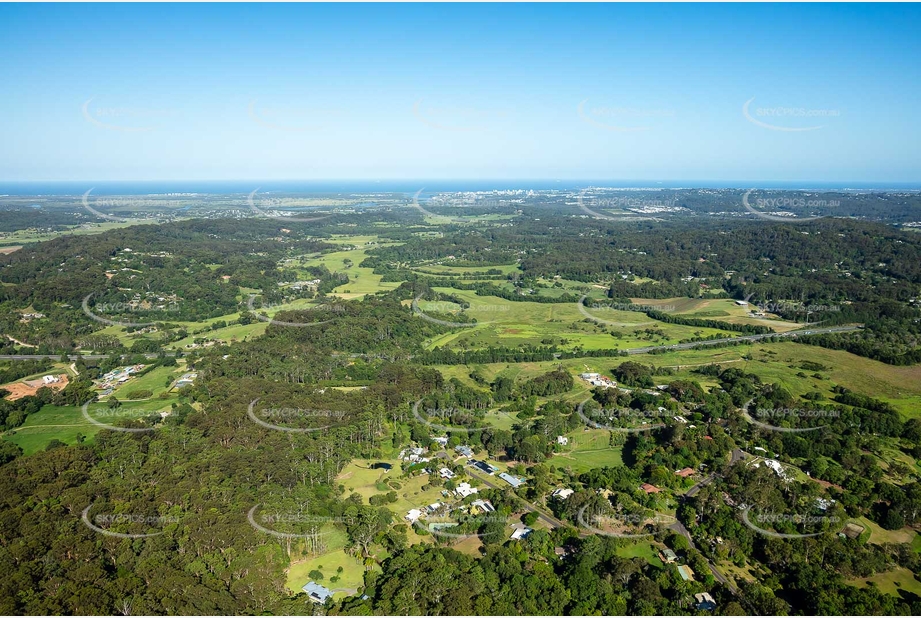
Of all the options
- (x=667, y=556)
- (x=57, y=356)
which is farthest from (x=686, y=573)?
(x=57, y=356)

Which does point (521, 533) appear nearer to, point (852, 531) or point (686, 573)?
point (686, 573)

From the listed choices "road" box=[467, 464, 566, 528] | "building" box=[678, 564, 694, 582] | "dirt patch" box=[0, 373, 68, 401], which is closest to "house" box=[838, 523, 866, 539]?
"building" box=[678, 564, 694, 582]

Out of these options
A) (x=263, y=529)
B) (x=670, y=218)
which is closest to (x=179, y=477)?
(x=263, y=529)

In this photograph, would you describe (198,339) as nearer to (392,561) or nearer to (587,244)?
(392,561)

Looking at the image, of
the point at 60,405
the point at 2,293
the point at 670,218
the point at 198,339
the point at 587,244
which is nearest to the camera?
the point at 60,405

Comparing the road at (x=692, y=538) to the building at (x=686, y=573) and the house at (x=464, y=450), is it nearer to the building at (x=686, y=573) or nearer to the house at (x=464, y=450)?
the building at (x=686, y=573)

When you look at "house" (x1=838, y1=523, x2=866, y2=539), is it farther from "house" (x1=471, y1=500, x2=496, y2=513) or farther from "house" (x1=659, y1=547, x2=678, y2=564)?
"house" (x1=471, y1=500, x2=496, y2=513)
